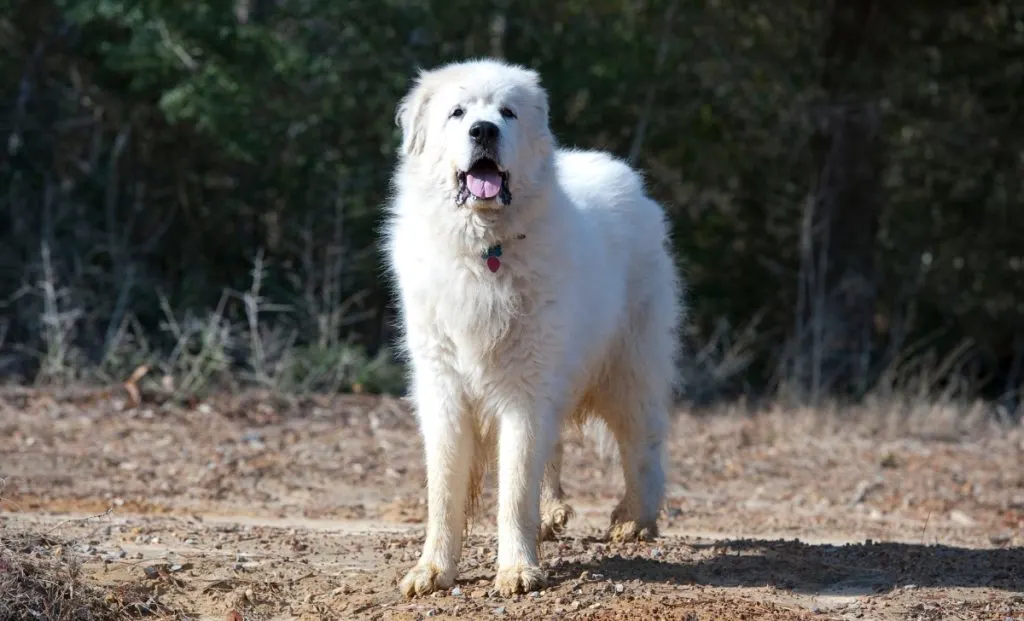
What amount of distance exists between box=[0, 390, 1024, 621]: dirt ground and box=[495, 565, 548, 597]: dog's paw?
0.07 metres

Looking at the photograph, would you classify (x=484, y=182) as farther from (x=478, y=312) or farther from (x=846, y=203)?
(x=846, y=203)

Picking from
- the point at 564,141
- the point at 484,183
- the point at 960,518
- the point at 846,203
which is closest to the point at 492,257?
the point at 484,183

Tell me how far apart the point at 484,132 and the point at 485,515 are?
332cm

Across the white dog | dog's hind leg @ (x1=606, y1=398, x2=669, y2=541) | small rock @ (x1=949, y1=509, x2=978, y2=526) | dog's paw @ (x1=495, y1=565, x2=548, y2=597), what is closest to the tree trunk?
small rock @ (x1=949, y1=509, x2=978, y2=526)

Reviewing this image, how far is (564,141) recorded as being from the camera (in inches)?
567

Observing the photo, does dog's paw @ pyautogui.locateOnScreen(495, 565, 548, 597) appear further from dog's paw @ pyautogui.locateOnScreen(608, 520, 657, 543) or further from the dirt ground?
dog's paw @ pyautogui.locateOnScreen(608, 520, 657, 543)

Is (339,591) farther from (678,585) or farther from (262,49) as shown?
(262,49)

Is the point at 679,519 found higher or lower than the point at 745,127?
lower

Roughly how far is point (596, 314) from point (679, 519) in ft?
8.62

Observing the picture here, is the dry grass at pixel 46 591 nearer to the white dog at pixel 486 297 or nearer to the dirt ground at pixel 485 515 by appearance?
the dirt ground at pixel 485 515

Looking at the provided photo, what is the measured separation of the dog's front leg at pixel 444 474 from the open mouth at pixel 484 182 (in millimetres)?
762

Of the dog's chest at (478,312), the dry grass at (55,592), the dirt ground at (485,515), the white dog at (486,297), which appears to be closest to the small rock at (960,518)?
the dirt ground at (485,515)

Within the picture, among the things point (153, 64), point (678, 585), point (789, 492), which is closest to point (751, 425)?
point (789, 492)

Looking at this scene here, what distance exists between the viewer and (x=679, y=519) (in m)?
7.93
